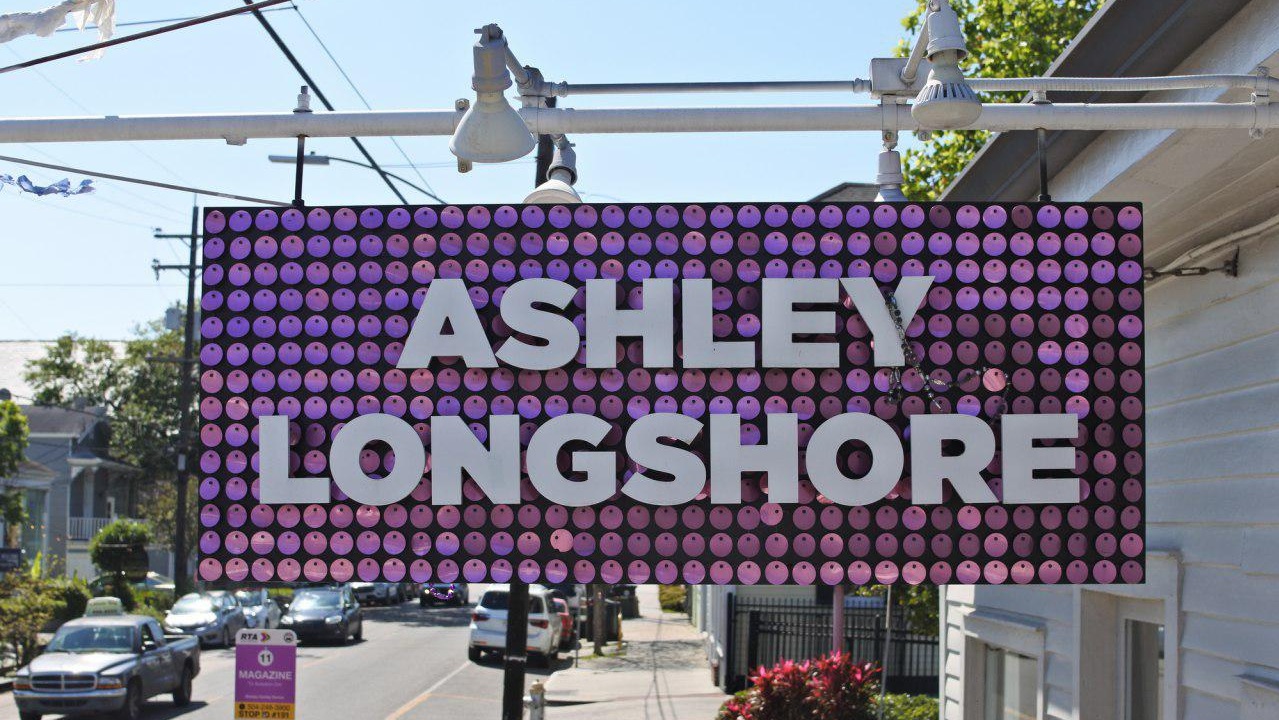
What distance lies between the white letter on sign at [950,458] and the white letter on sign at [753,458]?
502 mm

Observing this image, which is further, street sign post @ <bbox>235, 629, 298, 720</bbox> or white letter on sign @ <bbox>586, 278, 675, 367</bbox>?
street sign post @ <bbox>235, 629, 298, 720</bbox>

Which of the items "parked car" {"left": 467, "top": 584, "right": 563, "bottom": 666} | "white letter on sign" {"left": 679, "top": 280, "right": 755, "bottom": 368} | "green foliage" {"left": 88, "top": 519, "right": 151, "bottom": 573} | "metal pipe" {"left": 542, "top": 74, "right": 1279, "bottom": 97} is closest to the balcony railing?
"green foliage" {"left": 88, "top": 519, "right": 151, "bottom": 573}

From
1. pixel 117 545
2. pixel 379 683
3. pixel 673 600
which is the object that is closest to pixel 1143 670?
pixel 379 683

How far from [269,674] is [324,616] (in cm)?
2432

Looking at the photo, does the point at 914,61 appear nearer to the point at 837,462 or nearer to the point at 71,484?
the point at 837,462

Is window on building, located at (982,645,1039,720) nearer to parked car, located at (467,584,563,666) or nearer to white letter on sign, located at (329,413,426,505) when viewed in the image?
white letter on sign, located at (329,413,426,505)

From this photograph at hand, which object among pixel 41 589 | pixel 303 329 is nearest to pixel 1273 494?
pixel 303 329

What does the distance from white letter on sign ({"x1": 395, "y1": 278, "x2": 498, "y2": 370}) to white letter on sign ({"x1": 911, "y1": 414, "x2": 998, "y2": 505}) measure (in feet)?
6.03

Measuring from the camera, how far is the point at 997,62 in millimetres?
21609

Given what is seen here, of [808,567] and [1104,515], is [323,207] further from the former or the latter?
[1104,515]

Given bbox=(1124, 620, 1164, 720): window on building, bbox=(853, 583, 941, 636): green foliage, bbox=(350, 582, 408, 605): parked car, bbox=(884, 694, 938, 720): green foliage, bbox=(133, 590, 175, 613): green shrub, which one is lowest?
bbox=(350, 582, 408, 605): parked car

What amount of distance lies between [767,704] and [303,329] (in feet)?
37.0

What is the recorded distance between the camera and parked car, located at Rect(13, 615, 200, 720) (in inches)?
821

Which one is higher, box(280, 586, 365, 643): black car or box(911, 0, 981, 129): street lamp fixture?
box(911, 0, 981, 129): street lamp fixture
